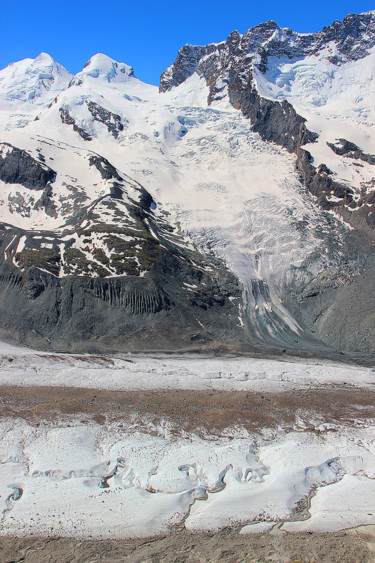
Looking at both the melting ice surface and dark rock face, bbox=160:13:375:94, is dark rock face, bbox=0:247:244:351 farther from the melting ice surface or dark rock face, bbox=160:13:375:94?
dark rock face, bbox=160:13:375:94

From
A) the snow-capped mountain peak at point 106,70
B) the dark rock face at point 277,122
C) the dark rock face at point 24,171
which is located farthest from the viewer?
the snow-capped mountain peak at point 106,70

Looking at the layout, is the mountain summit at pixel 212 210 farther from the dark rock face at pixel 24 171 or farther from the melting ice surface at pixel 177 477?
the melting ice surface at pixel 177 477

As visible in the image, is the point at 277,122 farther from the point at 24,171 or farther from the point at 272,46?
the point at 24,171

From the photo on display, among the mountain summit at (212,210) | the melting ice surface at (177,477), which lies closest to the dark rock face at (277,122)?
the mountain summit at (212,210)

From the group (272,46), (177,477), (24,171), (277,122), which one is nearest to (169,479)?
(177,477)

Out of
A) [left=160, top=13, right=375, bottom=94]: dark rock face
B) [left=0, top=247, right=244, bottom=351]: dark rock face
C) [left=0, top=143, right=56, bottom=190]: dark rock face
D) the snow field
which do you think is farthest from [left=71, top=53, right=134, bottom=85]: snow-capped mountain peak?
the snow field

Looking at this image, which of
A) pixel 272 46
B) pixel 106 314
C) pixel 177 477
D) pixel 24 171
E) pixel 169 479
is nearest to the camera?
pixel 169 479
